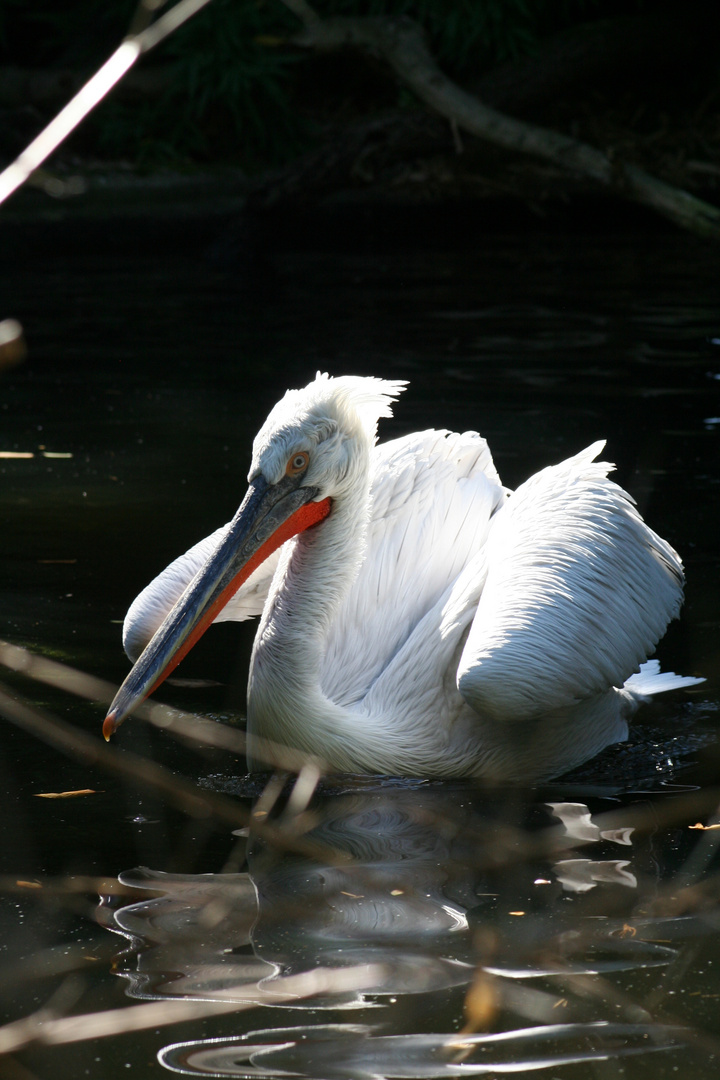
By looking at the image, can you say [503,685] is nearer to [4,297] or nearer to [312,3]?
[4,297]

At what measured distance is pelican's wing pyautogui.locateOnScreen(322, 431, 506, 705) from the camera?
11.1ft

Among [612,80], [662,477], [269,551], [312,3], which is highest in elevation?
[312,3]

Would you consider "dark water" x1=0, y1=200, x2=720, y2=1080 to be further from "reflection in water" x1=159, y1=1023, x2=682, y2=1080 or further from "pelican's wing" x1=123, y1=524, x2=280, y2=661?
"pelican's wing" x1=123, y1=524, x2=280, y2=661

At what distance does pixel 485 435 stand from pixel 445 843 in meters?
3.20

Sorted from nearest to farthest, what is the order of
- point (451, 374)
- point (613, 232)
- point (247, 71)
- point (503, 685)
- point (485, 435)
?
point (503, 685) < point (485, 435) < point (451, 374) < point (613, 232) < point (247, 71)

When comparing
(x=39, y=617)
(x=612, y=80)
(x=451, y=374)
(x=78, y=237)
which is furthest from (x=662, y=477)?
(x=612, y=80)

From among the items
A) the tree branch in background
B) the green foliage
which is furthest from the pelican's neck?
the green foliage

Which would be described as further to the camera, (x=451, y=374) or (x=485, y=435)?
(x=451, y=374)

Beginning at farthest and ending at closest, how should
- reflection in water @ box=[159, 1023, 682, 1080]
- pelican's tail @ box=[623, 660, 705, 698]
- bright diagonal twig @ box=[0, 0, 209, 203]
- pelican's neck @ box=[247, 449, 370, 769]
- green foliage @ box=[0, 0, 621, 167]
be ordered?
green foliage @ box=[0, 0, 621, 167]
pelican's tail @ box=[623, 660, 705, 698]
pelican's neck @ box=[247, 449, 370, 769]
reflection in water @ box=[159, 1023, 682, 1080]
bright diagonal twig @ box=[0, 0, 209, 203]

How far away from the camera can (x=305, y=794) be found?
3053 millimetres

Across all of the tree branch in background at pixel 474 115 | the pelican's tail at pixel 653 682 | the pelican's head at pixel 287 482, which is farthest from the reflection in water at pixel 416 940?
the tree branch in background at pixel 474 115

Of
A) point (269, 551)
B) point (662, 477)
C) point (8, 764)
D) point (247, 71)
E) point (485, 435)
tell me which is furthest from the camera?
point (247, 71)

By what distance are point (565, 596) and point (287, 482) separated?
64cm

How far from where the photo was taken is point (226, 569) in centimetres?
296
